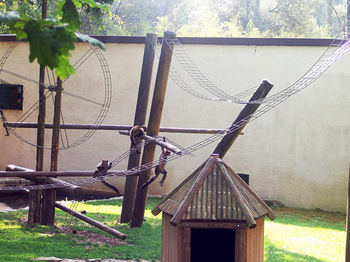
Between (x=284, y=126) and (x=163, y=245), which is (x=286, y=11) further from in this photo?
(x=163, y=245)

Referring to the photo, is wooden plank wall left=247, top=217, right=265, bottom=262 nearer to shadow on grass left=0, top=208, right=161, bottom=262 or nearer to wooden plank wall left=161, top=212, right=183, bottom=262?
wooden plank wall left=161, top=212, right=183, bottom=262

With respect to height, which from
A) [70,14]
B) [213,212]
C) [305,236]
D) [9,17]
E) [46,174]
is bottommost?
[305,236]

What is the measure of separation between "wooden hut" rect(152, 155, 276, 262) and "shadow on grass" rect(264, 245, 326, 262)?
239 centimetres

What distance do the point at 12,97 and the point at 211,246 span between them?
28.1 ft

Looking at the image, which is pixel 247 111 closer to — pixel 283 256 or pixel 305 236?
pixel 283 256

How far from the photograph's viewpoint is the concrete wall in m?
12.3

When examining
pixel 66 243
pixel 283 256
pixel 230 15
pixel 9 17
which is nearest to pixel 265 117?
pixel 283 256

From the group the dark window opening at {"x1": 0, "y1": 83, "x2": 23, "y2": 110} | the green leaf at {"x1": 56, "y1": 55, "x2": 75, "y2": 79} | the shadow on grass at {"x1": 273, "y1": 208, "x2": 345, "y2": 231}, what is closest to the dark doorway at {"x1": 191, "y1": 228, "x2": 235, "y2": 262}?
the green leaf at {"x1": 56, "y1": 55, "x2": 75, "y2": 79}

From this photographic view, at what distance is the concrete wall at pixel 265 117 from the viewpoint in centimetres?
1231

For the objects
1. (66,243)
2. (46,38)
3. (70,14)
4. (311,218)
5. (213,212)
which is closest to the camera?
(46,38)

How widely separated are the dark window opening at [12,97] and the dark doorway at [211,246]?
830 centimetres

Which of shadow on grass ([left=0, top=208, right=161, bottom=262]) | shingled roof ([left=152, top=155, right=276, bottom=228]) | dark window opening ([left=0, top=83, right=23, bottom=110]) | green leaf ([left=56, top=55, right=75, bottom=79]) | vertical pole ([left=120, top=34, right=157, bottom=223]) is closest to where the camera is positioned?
green leaf ([left=56, top=55, right=75, bottom=79])

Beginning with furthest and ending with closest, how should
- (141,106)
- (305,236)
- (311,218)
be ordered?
(311,218)
(305,236)
(141,106)

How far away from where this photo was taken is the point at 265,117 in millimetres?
12547
